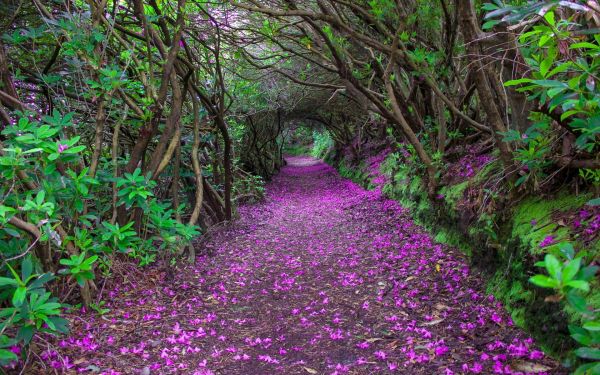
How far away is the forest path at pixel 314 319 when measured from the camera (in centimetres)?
283

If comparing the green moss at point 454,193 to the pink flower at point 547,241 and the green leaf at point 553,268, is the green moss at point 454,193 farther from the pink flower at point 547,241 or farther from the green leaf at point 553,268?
the green leaf at point 553,268

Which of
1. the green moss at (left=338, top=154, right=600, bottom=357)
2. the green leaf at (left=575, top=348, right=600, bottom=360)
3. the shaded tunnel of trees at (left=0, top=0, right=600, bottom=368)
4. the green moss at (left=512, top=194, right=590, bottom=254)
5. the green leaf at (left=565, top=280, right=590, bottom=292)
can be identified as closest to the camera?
the green leaf at (left=565, top=280, right=590, bottom=292)

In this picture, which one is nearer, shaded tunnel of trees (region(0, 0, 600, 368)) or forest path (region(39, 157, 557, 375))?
shaded tunnel of trees (region(0, 0, 600, 368))

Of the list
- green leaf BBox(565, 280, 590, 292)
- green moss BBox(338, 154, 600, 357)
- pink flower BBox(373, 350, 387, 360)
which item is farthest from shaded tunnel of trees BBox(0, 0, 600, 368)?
pink flower BBox(373, 350, 387, 360)

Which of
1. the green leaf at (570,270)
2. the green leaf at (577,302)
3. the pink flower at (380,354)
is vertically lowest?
the pink flower at (380,354)

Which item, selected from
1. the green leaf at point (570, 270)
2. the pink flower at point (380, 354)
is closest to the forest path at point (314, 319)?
the pink flower at point (380, 354)

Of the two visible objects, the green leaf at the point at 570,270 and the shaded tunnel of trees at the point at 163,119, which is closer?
the green leaf at the point at 570,270

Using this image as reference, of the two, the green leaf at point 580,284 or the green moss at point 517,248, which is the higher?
the green leaf at point 580,284

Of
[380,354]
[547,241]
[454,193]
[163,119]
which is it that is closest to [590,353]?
[547,241]

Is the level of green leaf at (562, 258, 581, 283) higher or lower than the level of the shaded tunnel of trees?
lower

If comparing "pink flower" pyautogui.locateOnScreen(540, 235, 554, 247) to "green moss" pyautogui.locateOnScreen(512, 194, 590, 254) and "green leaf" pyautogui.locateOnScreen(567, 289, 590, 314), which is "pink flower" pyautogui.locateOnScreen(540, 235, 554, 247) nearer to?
"green moss" pyautogui.locateOnScreen(512, 194, 590, 254)

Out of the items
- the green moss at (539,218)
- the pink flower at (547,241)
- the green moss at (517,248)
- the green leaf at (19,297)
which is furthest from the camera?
the green moss at (539,218)

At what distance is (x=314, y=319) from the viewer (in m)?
3.79

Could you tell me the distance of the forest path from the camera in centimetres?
283
